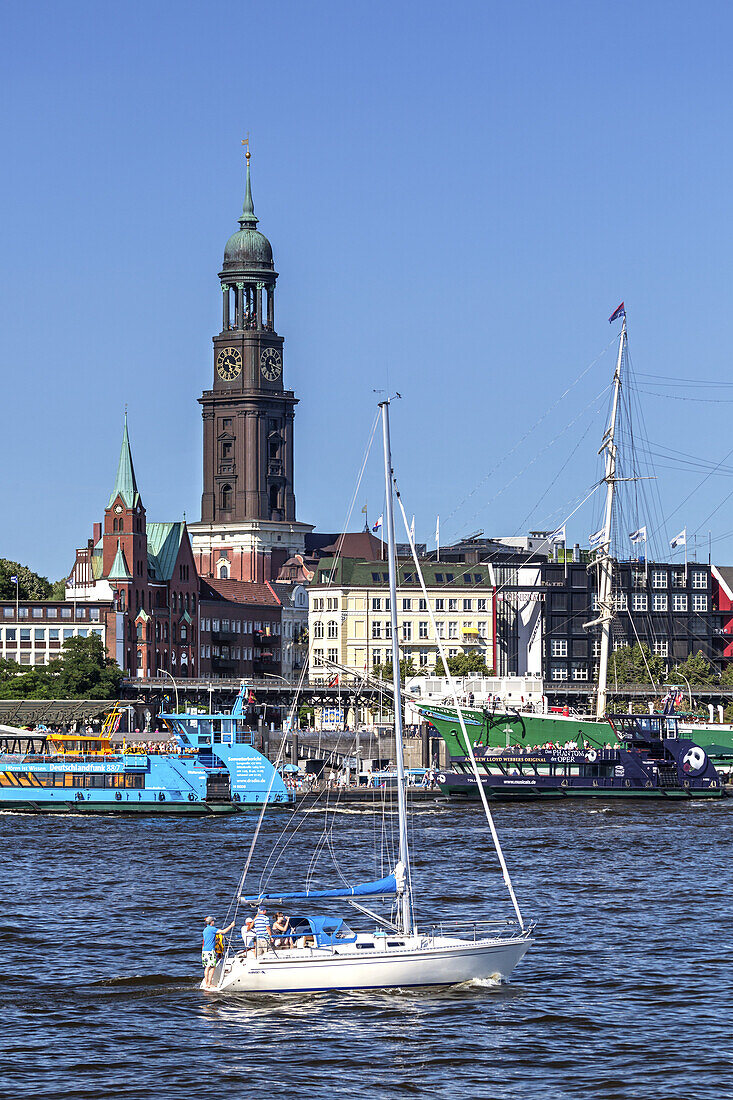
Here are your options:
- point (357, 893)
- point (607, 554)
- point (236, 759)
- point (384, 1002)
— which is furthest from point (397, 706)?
point (607, 554)

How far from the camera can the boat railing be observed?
194 ft

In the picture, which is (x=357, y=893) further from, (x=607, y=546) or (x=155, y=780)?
(x=607, y=546)

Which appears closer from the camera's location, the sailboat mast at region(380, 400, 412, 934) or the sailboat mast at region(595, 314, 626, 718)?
the sailboat mast at region(380, 400, 412, 934)

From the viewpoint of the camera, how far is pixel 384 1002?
5700 centimetres

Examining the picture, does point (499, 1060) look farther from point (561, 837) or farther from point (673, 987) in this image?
point (561, 837)

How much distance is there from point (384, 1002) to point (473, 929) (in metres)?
5.24

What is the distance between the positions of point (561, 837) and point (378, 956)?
187 feet

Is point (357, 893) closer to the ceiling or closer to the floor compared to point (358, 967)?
closer to the ceiling

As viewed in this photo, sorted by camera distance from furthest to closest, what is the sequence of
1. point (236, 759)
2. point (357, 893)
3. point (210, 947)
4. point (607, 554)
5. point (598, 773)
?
point (607, 554), point (598, 773), point (236, 759), point (357, 893), point (210, 947)

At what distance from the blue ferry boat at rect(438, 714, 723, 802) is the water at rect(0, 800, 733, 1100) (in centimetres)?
4464

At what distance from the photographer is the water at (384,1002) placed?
50.9 m

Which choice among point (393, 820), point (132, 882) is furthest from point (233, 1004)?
point (393, 820)

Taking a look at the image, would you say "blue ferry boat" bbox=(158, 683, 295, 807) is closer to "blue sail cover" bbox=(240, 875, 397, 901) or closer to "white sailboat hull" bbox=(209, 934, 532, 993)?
"blue sail cover" bbox=(240, 875, 397, 901)

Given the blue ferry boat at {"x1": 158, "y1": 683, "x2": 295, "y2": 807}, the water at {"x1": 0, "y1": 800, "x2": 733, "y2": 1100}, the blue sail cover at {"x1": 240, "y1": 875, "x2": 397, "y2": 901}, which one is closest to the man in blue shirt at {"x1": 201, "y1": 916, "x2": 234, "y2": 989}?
the water at {"x1": 0, "y1": 800, "x2": 733, "y2": 1100}
